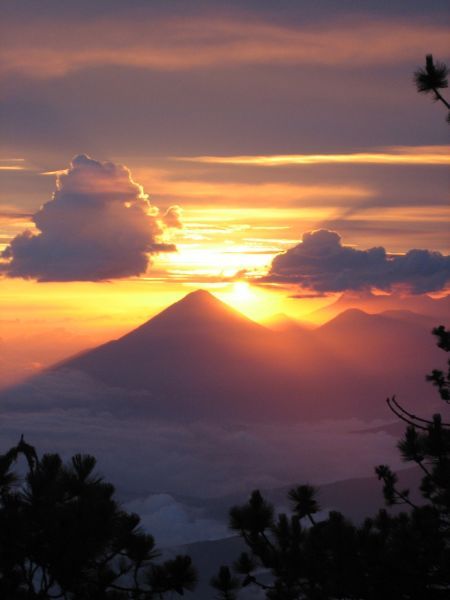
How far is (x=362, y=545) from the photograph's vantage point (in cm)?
1784

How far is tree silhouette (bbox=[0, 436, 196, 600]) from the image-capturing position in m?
14.0

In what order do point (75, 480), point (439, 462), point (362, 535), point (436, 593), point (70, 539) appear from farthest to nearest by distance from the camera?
point (439, 462), point (362, 535), point (436, 593), point (75, 480), point (70, 539)

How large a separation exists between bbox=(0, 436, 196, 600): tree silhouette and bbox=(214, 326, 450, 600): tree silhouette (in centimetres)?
366

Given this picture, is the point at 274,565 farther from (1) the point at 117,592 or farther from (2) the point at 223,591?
(1) the point at 117,592

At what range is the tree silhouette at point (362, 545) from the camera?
658 inches

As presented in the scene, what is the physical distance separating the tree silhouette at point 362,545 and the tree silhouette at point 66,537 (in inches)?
144

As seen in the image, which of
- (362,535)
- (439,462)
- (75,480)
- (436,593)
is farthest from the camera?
(439,462)

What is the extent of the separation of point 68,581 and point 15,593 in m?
0.85

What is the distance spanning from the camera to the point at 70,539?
14.0m

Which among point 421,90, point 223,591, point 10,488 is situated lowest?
point 223,591

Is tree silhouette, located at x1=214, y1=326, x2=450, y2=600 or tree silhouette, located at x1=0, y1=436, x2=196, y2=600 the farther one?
tree silhouette, located at x1=214, y1=326, x2=450, y2=600

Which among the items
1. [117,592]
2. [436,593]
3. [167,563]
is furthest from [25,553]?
[436,593]

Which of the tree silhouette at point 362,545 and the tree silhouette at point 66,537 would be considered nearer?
the tree silhouette at point 66,537

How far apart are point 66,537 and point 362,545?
6.55 metres
